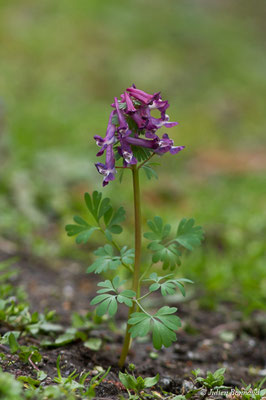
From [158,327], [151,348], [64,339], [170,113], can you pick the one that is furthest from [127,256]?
[170,113]

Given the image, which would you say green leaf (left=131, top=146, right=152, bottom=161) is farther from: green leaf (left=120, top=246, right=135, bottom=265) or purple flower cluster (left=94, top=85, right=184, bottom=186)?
green leaf (left=120, top=246, right=135, bottom=265)

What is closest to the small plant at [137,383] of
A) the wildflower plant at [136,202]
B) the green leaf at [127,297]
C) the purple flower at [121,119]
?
the wildflower plant at [136,202]

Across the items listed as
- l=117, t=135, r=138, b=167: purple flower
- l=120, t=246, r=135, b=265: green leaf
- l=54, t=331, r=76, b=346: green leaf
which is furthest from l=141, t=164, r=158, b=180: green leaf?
l=54, t=331, r=76, b=346: green leaf

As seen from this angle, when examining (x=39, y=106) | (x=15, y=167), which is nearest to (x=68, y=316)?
(x=15, y=167)

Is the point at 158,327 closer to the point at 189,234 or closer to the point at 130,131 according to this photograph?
the point at 189,234

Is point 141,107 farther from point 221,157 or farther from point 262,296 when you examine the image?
point 221,157

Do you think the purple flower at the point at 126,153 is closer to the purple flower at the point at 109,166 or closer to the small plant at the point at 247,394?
the purple flower at the point at 109,166
